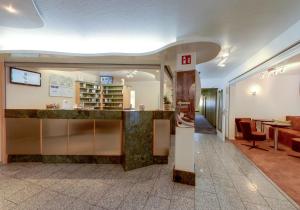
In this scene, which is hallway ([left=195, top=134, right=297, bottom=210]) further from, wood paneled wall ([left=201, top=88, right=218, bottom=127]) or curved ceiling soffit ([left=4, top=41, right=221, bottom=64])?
wood paneled wall ([left=201, top=88, right=218, bottom=127])

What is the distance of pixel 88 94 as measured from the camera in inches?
286

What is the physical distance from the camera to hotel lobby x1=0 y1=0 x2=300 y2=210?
2.41 m

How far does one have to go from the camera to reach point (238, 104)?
7.30m

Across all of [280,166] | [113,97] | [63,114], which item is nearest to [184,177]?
[280,166]

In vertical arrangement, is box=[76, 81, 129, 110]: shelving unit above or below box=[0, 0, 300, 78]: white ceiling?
below

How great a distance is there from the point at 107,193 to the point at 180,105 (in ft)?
6.17

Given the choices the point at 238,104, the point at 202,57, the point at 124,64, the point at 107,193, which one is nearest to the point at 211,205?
the point at 107,193

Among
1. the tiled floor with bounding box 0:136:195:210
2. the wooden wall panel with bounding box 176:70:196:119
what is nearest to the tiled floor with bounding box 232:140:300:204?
the tiled floor with bounding box 0:136:195:210

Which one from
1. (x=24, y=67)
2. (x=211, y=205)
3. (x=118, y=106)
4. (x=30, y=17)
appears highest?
(x=30, y=17)

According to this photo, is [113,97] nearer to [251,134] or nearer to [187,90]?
[187,90]

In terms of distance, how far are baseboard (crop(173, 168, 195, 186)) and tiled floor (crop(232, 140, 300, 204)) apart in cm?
153

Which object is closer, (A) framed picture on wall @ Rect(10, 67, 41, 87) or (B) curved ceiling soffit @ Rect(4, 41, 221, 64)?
(B) curved ceiling soffit @ Rect(4, 41, 221, 64)

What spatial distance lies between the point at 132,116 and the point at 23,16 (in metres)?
2.43

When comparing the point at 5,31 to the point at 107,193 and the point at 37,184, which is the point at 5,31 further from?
the point at 107,193
